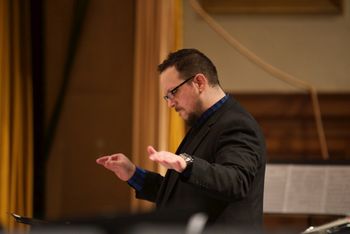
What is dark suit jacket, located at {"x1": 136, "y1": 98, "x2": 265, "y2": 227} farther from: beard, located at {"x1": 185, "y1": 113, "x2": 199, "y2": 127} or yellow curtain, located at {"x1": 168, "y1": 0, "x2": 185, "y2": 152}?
yellow curtain, located at {"x1": 168, "y1": 0, "x2": 185, "y2": 152}

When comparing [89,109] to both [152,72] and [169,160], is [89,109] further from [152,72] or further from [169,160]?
[169,160]

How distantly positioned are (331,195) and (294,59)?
3.13ft

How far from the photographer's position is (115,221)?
1.03m

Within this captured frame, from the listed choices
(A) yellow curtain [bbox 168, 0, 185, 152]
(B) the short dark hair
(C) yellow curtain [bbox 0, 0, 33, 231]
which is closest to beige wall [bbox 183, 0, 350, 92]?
(A) yellow curtain [bbox 168, 0, 185, 152]

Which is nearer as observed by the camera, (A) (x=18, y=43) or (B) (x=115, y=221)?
(B) (x=115, y=221)

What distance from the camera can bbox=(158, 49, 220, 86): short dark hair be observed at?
217 cm

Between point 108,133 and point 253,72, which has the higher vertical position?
point 253,72

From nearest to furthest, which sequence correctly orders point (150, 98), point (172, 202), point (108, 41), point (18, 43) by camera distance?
point (172, 202) → point (150, 98) → point (18, 43) → point (108, 41)

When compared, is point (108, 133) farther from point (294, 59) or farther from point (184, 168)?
point (184, 168)

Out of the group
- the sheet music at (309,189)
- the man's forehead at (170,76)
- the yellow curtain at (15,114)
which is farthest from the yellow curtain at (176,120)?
the yellow curtain at (15,114)

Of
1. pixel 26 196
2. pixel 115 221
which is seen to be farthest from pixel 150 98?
pixel 115 221

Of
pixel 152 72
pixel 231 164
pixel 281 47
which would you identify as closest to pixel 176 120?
pixel 152 72

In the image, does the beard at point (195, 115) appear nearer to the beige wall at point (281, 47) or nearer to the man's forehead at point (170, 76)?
the man's forehead at point (170, 76)

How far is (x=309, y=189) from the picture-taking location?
3.09 metres
